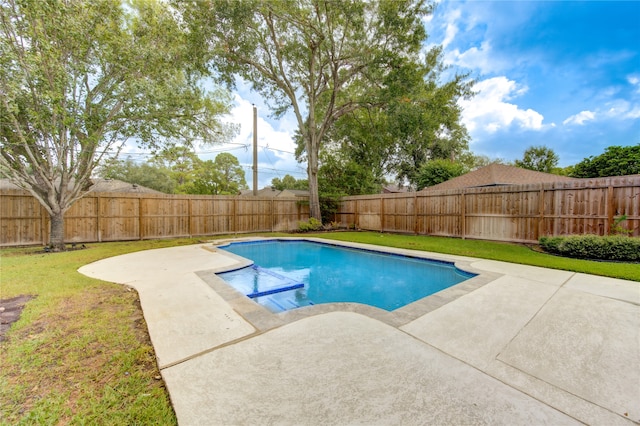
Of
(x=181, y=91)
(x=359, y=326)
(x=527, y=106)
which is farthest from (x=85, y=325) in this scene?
(x=527, y=106)

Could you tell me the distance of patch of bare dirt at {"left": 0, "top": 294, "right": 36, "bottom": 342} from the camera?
2.62 meters

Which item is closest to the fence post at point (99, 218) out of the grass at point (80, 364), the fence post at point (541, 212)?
the grass at point (80, 364)

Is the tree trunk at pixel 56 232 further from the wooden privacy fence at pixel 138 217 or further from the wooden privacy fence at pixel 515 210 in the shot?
the wooden privacy fence at pixel 515 210

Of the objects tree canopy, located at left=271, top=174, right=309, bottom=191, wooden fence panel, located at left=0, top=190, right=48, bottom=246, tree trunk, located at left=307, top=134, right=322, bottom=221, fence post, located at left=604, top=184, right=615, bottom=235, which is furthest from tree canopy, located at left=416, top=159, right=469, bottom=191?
tree canopy, located at left=271, top=174, right=309, bottom=191

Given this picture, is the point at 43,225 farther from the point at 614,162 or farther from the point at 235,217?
the point at 614,162

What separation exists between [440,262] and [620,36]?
830cm

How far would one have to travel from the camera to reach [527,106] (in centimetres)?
1312

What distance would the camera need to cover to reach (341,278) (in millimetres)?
5637

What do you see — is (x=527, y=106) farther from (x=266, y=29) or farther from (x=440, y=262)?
(x=266, y=29)

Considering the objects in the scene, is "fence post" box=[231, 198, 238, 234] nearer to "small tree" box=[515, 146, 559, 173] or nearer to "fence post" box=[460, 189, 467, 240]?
"fence post" box=[460, 189, 467, 240]

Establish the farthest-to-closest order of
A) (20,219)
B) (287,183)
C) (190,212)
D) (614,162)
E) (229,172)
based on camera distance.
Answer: (287,183)
(229,172)
(614,162)
(190,212)
(20,219)

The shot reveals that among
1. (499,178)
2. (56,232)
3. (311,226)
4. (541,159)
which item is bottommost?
(311,226)

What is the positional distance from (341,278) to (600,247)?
18.6 ft

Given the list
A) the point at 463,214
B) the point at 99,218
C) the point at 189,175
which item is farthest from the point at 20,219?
the point at 189,175
